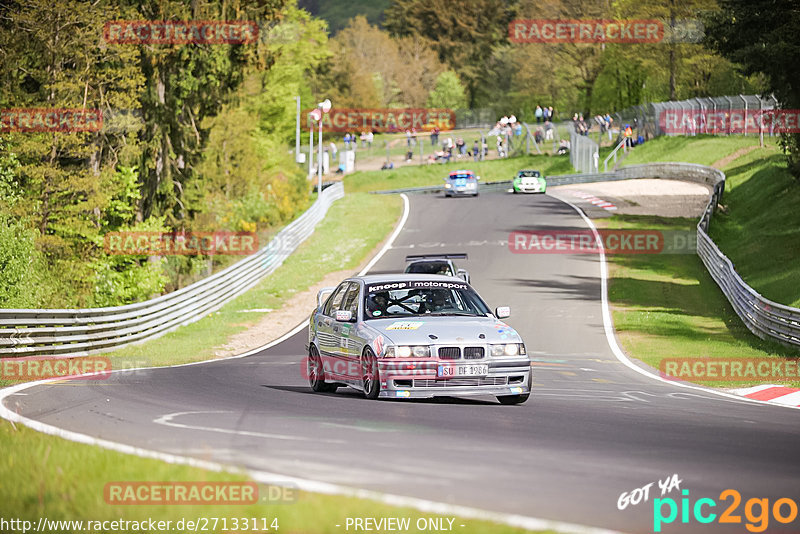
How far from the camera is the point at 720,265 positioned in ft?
117

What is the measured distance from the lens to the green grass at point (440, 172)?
89.5 m

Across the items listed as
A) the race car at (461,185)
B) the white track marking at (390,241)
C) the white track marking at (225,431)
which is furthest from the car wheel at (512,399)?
the race car at (461,185)

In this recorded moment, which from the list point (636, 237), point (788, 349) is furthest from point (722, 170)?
point (788, 349)

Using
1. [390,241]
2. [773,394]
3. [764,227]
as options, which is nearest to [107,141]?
[390,241]

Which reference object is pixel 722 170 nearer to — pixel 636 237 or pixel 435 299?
pixel 636 237

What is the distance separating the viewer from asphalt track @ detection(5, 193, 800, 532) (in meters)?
7.12

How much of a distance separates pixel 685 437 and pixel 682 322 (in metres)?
20.8

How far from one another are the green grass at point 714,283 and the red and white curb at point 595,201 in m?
3.96

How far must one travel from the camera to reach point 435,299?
14.2 metres

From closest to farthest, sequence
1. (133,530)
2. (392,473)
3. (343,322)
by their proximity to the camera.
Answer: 1. (133,530)
2. (392,473)
3. (343,322)

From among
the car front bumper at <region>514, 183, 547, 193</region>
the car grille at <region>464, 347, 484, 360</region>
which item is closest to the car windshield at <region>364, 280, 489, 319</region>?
the car grille at <region>464, 347, 484, 360</region>

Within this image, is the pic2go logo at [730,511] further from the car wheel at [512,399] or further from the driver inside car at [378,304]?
the driver inside car at [378,304]

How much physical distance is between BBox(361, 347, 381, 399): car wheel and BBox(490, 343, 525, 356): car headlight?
4.39 ft

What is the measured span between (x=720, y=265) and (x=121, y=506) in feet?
103
